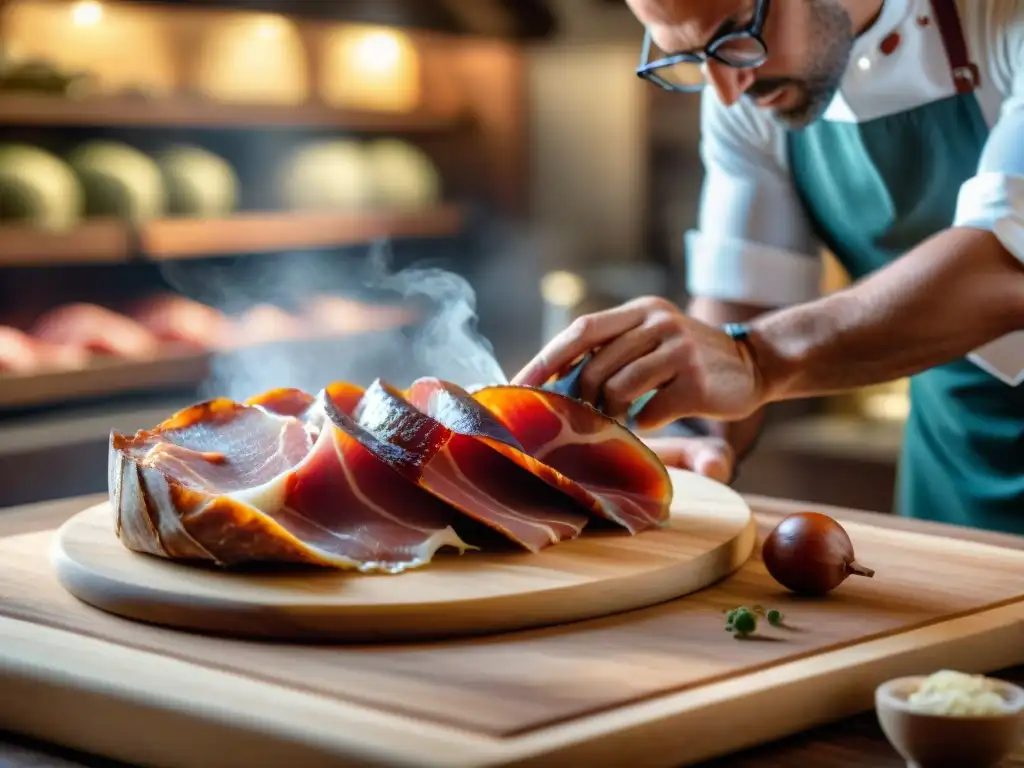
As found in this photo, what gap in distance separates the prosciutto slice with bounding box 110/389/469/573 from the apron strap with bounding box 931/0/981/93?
3.69 feet

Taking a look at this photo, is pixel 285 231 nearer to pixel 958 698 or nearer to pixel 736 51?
pixel 736 51

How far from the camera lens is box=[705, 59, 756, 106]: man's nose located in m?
2.02

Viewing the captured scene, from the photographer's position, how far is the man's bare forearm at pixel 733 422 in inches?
96.7

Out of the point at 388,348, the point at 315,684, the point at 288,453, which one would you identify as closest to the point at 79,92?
the point at 388,348

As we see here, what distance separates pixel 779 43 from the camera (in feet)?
6.64

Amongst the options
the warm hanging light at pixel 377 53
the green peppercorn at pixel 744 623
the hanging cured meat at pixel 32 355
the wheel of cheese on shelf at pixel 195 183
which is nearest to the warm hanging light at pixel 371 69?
the warm hanging light at pixel 377 53

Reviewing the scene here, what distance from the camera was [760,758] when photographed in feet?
4.13

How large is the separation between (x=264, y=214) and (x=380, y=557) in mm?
2847

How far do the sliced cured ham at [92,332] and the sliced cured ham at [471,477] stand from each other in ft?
6.76

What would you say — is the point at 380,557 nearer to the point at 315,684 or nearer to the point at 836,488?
the point at 315,684

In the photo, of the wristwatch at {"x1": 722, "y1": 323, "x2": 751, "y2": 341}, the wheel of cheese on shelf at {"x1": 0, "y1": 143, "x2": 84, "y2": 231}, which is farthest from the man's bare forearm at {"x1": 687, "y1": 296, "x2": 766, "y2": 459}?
the wheel of cheese on shelf at {"x1": 0, "y1": 143, "x2": 84, "y2": 231}

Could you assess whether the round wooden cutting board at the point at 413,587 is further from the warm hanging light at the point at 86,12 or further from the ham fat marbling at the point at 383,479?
the warm hanging light at the point at 86,12

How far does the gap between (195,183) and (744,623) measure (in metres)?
2.91

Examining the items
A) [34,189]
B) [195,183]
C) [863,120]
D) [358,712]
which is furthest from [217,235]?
[358,712]
